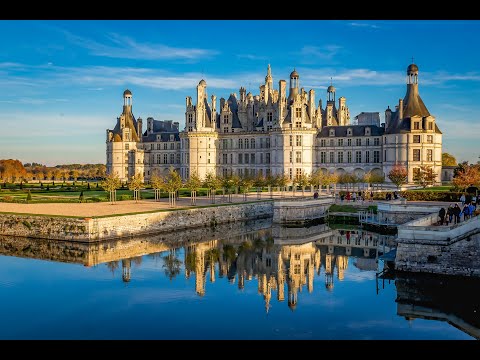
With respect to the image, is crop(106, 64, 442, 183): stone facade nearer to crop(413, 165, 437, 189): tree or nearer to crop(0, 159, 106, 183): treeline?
crop(413, 165, 437, 189): tree

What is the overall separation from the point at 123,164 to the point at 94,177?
2567 cm

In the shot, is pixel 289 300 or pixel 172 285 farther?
pixel 172 285

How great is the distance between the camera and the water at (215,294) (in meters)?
13.6

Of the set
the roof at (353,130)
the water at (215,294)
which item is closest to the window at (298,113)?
the roof at (353,130)

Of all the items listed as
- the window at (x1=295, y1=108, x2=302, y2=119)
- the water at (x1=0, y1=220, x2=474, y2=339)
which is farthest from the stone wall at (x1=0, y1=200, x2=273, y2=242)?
the window at (x1=295, y1=108, x2=302, y2=119)

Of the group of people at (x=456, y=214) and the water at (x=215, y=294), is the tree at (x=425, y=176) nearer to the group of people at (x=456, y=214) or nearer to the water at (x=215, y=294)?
the group of people at (x=456, y=214)

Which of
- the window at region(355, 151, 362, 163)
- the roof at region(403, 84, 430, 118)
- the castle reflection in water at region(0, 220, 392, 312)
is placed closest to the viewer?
the castle reflection in water at region(0, 220, 392, 312)

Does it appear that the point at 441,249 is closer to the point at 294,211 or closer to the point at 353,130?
the point at 294,211

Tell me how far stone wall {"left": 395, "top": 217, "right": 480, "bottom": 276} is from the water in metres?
0.84

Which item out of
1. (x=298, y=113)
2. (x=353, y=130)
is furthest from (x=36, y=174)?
(x=353, y=130)

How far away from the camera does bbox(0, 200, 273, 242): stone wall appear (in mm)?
26438

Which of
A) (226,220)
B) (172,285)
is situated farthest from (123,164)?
(172,285)
